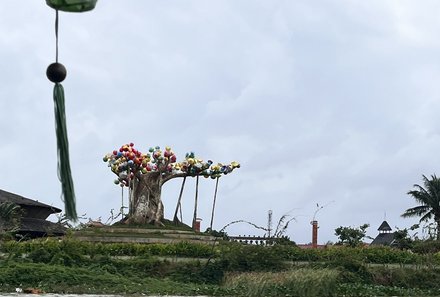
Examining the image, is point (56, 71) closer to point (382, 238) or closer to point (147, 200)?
Answer: point (147, 200)

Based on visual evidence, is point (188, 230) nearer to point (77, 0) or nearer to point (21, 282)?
point (21, 282)

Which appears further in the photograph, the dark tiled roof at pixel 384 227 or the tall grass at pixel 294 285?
the dark tiled roof at pixel 384 227

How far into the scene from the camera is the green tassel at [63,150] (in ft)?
6.46

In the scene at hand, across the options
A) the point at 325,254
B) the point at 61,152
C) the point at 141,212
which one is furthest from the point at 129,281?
the point at 61,152

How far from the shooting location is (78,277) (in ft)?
41.8

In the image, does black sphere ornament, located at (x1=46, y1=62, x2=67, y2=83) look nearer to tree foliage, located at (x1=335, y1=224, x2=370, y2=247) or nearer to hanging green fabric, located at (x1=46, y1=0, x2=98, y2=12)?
hanging green fabric, located at (x1=46, y1=0, x2=98, y2=12)

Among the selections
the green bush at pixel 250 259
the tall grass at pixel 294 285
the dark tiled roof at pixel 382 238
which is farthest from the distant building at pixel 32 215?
the dark tiled roof at pixel 382 238

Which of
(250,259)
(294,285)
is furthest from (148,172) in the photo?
(294,285)

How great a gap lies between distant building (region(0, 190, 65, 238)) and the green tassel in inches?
1045

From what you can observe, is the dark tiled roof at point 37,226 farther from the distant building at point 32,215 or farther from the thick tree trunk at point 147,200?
the thick tree trunk at point 147,200

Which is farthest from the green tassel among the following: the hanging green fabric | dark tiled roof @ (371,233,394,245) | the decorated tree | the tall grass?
dark tiled roof @ (371,233,394,245)

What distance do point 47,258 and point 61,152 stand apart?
14080 millimetres

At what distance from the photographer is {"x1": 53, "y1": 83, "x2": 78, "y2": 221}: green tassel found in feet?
6.46

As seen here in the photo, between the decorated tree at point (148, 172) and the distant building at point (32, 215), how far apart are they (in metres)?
5.40
